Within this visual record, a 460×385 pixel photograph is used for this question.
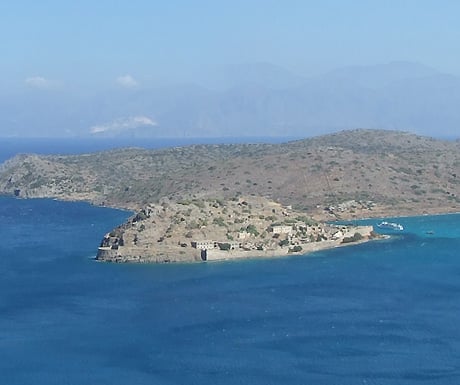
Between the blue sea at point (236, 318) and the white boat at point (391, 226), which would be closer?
the blue sea at point (236, 318)

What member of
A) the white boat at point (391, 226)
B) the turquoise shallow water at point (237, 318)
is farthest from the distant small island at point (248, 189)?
the white boat at point (391, 226)

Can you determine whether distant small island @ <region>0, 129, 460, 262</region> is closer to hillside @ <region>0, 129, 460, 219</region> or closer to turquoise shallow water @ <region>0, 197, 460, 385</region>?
hillside @ <region>0, 129, 460, 219</region>

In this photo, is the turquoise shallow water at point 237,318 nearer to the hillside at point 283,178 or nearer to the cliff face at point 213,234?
the cliff face at point 213,234

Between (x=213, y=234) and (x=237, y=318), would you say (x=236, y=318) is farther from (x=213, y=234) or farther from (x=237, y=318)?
(x=213, y=234)

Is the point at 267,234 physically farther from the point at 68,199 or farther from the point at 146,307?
the point at 68,199

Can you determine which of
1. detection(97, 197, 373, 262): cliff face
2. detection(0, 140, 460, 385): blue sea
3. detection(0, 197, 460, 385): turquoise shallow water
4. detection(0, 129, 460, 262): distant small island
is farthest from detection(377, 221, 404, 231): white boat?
detection(0, 197, 460, 385): turquoise shallow water

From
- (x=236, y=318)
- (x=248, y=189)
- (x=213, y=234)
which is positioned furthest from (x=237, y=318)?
(x=248, y=189)
